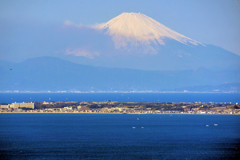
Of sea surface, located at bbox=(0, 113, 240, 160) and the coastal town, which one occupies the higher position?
the coastal town

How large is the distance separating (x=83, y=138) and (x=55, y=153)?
381 inches

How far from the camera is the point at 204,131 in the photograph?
57.9m

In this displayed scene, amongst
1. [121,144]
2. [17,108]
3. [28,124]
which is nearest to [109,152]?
[121,144]

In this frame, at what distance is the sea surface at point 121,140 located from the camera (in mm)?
40875

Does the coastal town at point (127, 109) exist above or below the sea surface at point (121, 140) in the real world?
above

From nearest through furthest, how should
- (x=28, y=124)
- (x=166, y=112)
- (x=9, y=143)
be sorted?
1. (x=9, y=143)
2. (x=28, y=124)
3. (x=166, y=112)

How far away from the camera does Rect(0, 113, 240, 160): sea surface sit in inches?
1609

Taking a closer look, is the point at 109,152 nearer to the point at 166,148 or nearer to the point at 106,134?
the point at 166,148

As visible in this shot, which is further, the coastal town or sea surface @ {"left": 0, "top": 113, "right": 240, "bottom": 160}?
the coastal town

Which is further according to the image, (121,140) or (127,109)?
(127,109)

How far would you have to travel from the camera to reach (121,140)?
49.3 m

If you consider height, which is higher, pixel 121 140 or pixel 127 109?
pixel 127 109

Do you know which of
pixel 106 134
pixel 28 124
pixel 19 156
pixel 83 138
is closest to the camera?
pixel 19 156

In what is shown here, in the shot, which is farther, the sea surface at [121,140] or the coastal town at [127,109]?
the coastal town at [127,109]
